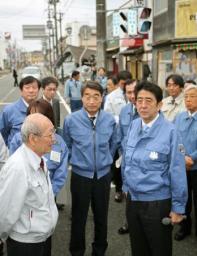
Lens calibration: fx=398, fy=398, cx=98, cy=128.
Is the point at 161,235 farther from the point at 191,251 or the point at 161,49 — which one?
the point at 161,49

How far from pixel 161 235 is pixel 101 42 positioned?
12.8m

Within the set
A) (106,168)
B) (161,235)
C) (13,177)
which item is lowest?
(161,235)

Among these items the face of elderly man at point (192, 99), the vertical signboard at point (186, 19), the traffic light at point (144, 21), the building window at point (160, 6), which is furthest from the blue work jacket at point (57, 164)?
the traffic light at point (144, 21)

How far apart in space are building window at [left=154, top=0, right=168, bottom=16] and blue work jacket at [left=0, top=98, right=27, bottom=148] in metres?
13.1

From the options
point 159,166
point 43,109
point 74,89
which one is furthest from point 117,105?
point 74,89

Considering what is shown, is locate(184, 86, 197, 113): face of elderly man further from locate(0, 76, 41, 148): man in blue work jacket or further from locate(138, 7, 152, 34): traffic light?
locate(138, 7, 152, 34): traffic light

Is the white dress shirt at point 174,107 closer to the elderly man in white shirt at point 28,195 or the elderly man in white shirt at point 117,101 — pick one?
the elderly man in white shirt at point 117,101

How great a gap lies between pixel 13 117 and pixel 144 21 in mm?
13758

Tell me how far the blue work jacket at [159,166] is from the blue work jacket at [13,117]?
188cm

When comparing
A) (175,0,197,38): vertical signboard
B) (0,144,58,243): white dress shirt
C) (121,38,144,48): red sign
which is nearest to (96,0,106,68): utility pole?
(175,0,197,38): vertical signboard

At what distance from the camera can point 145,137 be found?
121 inches

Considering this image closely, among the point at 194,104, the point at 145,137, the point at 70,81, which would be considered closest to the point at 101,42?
the point at 70,81

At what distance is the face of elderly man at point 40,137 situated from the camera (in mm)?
2633

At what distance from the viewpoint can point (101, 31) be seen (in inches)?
593
